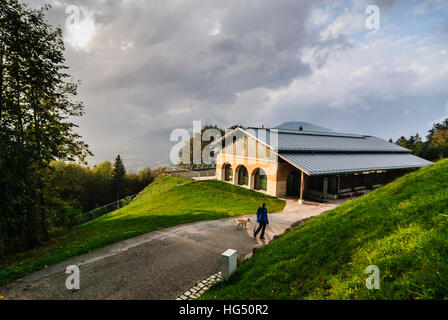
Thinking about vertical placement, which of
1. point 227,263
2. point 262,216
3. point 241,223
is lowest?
point 241,223

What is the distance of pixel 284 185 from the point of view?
2298 cm

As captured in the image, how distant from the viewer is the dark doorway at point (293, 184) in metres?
24.8

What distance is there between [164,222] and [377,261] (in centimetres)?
1175

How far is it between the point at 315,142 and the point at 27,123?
92.6 ft

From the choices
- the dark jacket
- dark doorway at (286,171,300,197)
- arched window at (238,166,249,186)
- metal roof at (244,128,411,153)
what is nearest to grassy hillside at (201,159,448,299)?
the dark jacket

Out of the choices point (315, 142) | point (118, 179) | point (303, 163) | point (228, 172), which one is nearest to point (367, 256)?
point (303, 163)

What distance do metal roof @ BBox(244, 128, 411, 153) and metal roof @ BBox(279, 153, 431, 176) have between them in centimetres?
88

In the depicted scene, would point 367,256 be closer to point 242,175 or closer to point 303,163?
point 303,163

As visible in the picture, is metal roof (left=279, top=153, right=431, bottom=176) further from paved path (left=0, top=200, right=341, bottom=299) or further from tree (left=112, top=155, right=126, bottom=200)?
tree (left=112, top=155, right=126, bottom=200)

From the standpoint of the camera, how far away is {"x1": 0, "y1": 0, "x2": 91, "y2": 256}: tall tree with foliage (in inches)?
374

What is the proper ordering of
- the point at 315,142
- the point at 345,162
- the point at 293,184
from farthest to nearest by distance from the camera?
the point at 315,142 < the point at 293,184 < the point at 345,162

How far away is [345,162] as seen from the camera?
23.4 metres

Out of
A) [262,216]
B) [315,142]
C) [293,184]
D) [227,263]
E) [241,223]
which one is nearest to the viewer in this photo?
[227,263]
